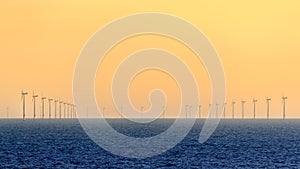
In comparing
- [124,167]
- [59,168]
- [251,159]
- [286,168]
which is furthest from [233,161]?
[59,168]

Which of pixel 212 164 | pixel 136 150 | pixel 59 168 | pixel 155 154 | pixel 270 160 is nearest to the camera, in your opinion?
pixel 59 168

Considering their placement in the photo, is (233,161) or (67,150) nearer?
(233,161)

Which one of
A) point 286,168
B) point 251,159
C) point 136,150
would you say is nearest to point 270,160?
point 251,159

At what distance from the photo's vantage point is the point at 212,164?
91750 mm

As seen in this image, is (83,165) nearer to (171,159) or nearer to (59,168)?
(59,168)

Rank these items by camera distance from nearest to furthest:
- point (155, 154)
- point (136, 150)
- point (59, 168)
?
point (59, 168) < point (155, 154) < point (136, 150)

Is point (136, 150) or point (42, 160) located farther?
point (136, 150)

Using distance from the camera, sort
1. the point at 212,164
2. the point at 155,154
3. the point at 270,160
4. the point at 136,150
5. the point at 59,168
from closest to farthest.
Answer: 1. the point at 59,168
2. the point at 212,164
3. the point at 270,160
4. the point at 155,154
5. the point at 136,150

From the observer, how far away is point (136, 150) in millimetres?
116625

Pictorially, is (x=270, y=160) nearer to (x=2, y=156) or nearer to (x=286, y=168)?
(x=286, y=168)

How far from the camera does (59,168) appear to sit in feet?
277

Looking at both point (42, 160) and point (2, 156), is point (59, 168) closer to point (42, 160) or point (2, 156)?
point (42, 160)

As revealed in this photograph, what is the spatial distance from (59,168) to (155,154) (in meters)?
27.7

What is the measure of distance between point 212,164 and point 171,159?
9525 millimetres
